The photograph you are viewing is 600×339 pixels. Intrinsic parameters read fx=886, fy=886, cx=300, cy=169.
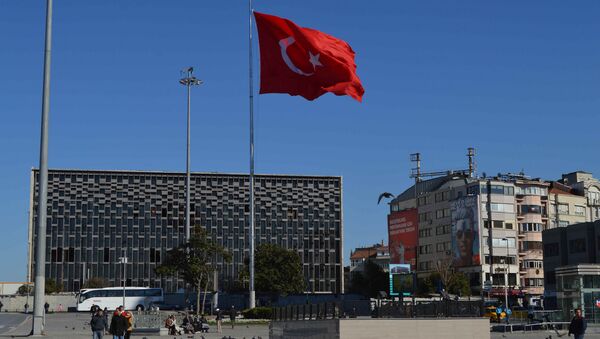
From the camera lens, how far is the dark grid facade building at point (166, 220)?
159 metres

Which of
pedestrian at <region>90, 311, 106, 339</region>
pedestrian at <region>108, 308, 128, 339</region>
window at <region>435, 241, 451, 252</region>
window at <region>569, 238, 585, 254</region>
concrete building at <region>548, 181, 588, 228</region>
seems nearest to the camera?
pedestrian at <region>108, 308, 128, 339</region>

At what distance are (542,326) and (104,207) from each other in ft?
399

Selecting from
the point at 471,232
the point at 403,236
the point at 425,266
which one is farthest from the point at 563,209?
the point at 403,236

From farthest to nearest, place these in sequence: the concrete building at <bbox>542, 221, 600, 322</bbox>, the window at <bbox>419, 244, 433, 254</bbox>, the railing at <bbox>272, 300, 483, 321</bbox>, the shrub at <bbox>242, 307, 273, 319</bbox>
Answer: the window at <bbox>419, 244, 433, 254</bbox>, the concrete building at <bbox>542, 221, 600, 322</bbox>, the shrub at <bbox>242, 307, 273, 319</bbox>, the railing at <bbox>272, 300, 483, 321</bbox>

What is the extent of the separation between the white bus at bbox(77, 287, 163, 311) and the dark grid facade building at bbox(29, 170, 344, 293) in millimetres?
59317

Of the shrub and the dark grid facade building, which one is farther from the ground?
the dark grid facade building

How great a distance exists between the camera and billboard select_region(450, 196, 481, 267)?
121000mm

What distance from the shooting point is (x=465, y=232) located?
123 m

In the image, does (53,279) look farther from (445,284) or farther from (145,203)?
(445,284)

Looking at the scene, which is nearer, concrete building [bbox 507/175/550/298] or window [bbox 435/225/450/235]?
concrete building [bbox 507/175/550/298]

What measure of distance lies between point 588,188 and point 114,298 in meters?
76.8

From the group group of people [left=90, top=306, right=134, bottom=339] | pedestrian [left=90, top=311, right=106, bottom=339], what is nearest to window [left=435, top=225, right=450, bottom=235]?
group of people [left=90, top=306, right=134, bottom=339]

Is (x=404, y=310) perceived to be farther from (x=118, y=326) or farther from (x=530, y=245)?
(x=530, y=245)

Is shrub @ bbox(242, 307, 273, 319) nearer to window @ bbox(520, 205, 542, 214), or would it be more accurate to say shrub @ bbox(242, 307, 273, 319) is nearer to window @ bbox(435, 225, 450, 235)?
window @ bbox(435, 225, 450, 235)
